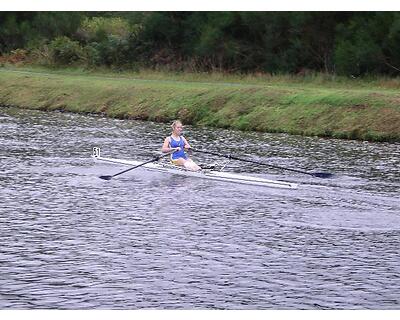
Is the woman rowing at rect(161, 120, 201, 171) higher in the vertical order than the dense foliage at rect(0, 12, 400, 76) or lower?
lower

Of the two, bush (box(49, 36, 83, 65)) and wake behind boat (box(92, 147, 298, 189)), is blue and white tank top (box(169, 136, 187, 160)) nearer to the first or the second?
wake behind boat (box(92, 147, 298, 189))

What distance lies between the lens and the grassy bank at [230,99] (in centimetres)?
4353

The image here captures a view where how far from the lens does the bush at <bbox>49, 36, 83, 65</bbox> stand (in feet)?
245

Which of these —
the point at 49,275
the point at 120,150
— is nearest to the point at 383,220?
the point at 49,275

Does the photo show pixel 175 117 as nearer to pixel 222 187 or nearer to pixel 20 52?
pixel 222 187

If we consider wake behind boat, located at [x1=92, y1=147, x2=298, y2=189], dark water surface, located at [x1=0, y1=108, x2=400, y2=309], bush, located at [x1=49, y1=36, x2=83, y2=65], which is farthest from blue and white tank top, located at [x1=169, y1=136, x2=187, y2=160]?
bush, located at [x1=49, y1=36, x2=83, y2=65]

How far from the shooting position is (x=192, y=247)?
2056 centimetres

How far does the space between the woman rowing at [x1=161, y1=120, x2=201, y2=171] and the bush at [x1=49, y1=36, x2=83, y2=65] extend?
45521 millimetres

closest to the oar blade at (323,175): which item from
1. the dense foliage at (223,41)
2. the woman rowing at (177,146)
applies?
the woman rowing at (177,146)

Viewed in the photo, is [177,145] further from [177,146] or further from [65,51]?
[65,51]

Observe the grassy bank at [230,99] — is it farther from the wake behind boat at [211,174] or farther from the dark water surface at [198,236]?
the wake behind boat at [211,174]

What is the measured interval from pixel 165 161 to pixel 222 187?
12.7 ft

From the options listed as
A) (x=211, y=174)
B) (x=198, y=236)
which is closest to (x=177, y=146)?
(x=211, y=174)

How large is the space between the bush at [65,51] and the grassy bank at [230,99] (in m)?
6.51
